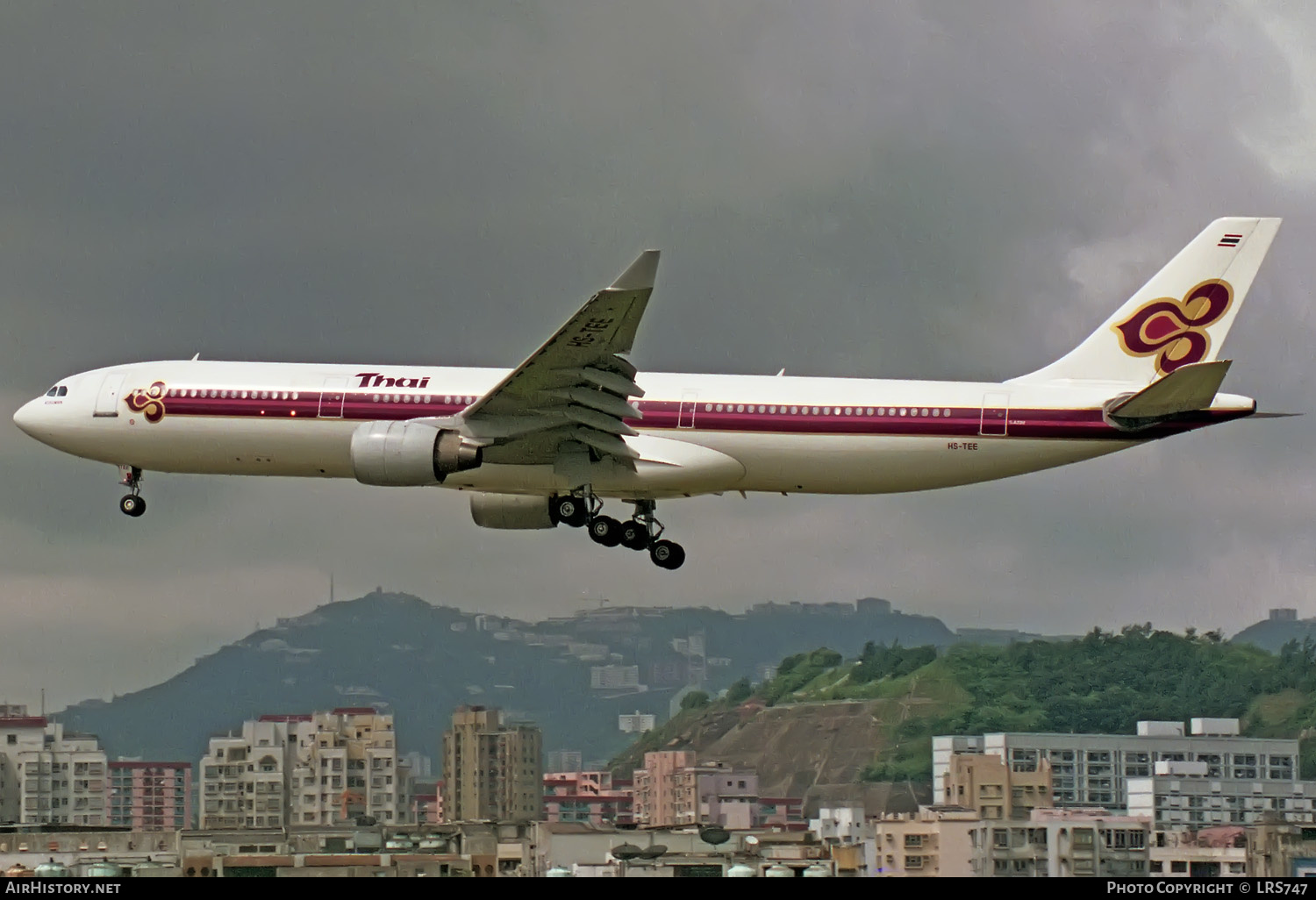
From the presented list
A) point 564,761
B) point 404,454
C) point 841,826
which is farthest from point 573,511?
point 564,761

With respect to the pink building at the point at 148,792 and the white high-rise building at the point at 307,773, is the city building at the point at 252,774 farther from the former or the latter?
the pink building at the point at 148,792

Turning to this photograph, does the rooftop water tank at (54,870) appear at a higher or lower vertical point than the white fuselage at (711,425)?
lower

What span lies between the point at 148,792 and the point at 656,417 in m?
65.8

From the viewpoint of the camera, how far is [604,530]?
193ft

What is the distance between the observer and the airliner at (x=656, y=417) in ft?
178

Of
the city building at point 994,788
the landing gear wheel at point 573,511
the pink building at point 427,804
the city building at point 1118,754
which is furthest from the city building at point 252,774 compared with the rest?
the landing gear wheel at point 573,511

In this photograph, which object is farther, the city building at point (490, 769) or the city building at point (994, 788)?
the city building at point (490, 769)

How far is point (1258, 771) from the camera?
103 metres

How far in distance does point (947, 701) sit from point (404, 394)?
6188 centimetres

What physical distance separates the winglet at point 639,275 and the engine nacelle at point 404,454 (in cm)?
744

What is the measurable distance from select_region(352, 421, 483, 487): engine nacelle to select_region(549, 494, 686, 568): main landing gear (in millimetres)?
4563
